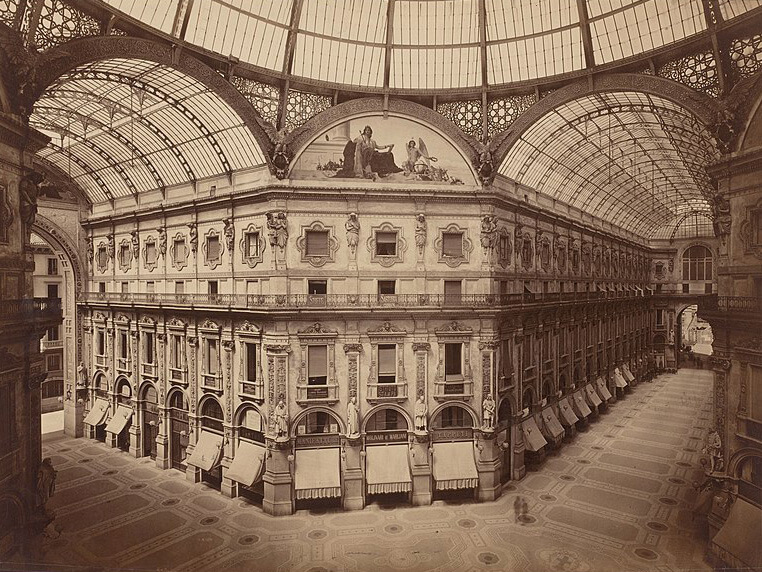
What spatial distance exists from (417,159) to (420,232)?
455cm

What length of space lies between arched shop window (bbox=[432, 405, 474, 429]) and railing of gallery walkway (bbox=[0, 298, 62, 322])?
809 inches

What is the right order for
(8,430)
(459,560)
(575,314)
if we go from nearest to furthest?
(8,430), (459,560), (575,314)

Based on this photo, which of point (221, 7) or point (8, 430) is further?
point (221, 7)

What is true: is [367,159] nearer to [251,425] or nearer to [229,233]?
[229,233]

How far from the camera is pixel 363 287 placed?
29.4 meters

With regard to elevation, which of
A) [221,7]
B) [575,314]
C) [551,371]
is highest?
[221,7]

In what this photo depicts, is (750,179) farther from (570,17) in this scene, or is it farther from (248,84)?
(248,84)

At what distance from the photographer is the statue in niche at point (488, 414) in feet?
97.7

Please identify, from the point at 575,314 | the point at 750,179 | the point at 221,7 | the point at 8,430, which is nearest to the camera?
the point at 8,430

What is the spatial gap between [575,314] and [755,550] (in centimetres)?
2520

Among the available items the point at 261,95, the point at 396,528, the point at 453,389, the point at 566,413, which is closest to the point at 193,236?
the point at 261,95

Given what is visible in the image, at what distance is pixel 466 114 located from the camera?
101 ft

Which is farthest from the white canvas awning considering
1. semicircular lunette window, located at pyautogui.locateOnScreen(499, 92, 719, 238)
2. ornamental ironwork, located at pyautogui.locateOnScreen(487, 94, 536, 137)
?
ornamental ironwork, located at pyautogui.locateOnScreen(487, 94, 536, 137)

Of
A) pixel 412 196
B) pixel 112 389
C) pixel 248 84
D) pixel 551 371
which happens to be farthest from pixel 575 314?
pixel 112 389
